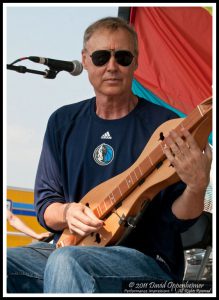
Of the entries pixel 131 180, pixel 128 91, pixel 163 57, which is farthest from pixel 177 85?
pixel 131 180

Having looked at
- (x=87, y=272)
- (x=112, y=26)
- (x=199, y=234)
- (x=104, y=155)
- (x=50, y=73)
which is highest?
(x=112, y=26)

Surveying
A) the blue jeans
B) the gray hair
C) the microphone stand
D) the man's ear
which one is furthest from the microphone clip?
the blue jeans

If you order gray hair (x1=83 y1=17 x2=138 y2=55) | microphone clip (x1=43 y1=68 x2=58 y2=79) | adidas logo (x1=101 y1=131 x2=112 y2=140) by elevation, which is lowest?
adidas logo (x1=101 y1=131 x2=112 y2=140)

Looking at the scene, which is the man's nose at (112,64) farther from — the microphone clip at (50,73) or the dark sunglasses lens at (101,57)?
the microphone clip at (50,73)

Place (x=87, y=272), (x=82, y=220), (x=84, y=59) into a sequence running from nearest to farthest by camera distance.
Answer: (x=87, y=272)
(x=82, y=220)
(x=84, y=59)

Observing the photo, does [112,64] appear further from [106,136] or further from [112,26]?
[106,136]

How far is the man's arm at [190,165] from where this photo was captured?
208 centimetres

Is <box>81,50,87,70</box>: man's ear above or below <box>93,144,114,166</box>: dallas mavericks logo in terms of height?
above

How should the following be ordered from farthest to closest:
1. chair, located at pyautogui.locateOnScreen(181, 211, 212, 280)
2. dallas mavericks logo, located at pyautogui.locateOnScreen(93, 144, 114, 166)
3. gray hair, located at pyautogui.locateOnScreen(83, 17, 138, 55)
A: 1. chair, located at pyautogui.locateOnScreen(181, 211, 212, 280)
2. gray hair, located at pyautogui.locateOnScreen(83, 17, 138, 55)
3. dallas mavericks logo, located at pyautogui.locateOnScreen(93, 144, 114, 166)

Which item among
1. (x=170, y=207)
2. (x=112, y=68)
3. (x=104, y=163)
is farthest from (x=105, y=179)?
(x=112, y=68)

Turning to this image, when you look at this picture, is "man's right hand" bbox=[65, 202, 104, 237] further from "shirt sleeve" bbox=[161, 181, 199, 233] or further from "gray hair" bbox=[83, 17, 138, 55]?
"gray hair" bbox=[83, 17, 138, 55]

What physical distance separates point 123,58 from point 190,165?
665 mm

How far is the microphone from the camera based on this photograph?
2709 mm

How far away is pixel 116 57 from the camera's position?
2.49 metres
